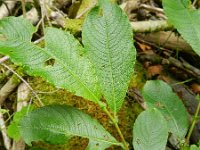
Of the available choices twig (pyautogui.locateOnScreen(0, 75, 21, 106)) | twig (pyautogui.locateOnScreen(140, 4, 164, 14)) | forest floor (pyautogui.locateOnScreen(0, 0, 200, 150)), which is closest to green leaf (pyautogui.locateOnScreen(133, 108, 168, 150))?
forest floor (pyautogui.locateOnScreen(0, 0, 200, 150))

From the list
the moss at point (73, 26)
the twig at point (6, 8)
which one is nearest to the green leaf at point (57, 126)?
the moss at point (73, 26)

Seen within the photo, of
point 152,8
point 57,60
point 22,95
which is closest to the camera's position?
point 57,60

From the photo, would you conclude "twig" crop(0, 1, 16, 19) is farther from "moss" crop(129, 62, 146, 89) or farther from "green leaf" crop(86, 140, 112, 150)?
"green leaf" crop(86, 140, 112, 150)

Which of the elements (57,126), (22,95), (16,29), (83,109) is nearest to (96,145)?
(57,126)

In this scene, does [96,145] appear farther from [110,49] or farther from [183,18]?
[183,18]

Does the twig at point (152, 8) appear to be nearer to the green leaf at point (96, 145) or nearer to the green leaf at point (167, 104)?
the green leaf at point (167, 104)

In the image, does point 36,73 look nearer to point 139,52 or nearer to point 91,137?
point 91,137
